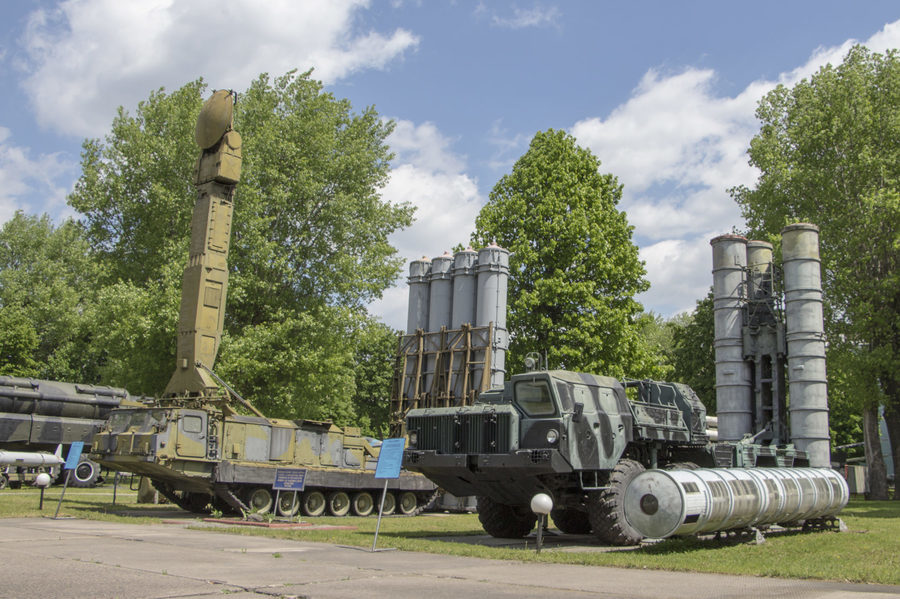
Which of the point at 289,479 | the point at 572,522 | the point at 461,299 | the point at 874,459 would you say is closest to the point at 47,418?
the point at 289,479

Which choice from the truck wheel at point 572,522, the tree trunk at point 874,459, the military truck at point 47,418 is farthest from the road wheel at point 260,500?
the tree trunk at point 874,459

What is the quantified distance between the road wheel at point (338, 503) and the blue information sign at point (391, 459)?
743 centimetres

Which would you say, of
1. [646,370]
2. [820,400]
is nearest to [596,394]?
[820,400]

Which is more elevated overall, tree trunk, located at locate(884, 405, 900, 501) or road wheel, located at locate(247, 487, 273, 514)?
tree trunk, located at locate(884, 405, 900, 501)

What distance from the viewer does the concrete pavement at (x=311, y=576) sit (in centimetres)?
705

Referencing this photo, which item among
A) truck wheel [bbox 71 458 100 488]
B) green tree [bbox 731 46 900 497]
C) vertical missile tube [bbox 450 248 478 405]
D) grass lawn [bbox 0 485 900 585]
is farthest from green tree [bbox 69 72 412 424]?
green tree [bbox 731 46 900 497]

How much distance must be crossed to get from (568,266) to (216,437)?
43.1ft

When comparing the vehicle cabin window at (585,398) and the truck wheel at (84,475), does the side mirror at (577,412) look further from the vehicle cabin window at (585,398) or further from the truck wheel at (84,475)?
the truck wheel at (84,475)

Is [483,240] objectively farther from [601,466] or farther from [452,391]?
[601,466]

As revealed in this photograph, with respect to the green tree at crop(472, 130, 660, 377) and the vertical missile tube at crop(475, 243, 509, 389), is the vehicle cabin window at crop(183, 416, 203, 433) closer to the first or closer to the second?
the vertical missile tube at crop(475, 243, 509, 389)

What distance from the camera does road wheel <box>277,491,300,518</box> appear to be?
17850 mm

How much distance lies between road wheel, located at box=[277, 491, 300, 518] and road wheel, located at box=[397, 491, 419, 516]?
3.17m

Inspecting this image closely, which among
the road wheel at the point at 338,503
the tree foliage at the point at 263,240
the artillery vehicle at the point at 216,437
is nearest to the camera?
the artillery vehicle at the point at 216,437

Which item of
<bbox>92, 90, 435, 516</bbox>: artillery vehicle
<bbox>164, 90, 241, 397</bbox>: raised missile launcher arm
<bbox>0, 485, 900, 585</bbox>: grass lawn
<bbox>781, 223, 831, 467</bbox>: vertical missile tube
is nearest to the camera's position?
<bbox>0, 485, 900, 585</bbox>: grass lawn
